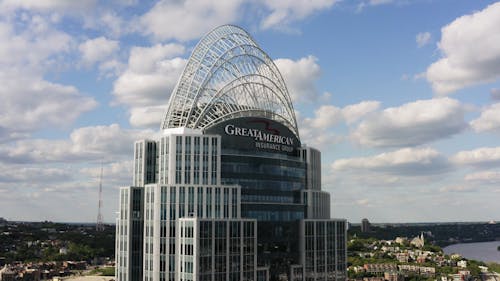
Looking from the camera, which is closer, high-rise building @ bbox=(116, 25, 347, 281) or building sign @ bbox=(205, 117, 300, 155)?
high-rise building @ bbox=(116, 25, 347, 281)

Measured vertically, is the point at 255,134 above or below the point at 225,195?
above

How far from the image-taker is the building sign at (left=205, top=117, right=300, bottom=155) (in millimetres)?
120812

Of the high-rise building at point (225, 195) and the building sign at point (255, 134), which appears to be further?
the building sign at point (255, 134)

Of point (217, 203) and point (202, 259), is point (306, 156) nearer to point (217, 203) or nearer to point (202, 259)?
point (217, 203)

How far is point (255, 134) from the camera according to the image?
125062mm

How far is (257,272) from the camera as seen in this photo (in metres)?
115

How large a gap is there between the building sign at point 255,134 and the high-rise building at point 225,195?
239 millimetres

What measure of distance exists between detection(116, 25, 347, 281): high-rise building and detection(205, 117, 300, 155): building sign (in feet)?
0.78

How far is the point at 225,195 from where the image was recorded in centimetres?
11481

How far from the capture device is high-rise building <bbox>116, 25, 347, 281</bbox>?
109625 millimetres

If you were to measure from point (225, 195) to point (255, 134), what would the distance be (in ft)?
58.4

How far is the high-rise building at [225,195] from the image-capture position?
110 metres

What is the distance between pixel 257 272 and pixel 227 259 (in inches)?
383

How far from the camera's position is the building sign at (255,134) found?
12081 cm
